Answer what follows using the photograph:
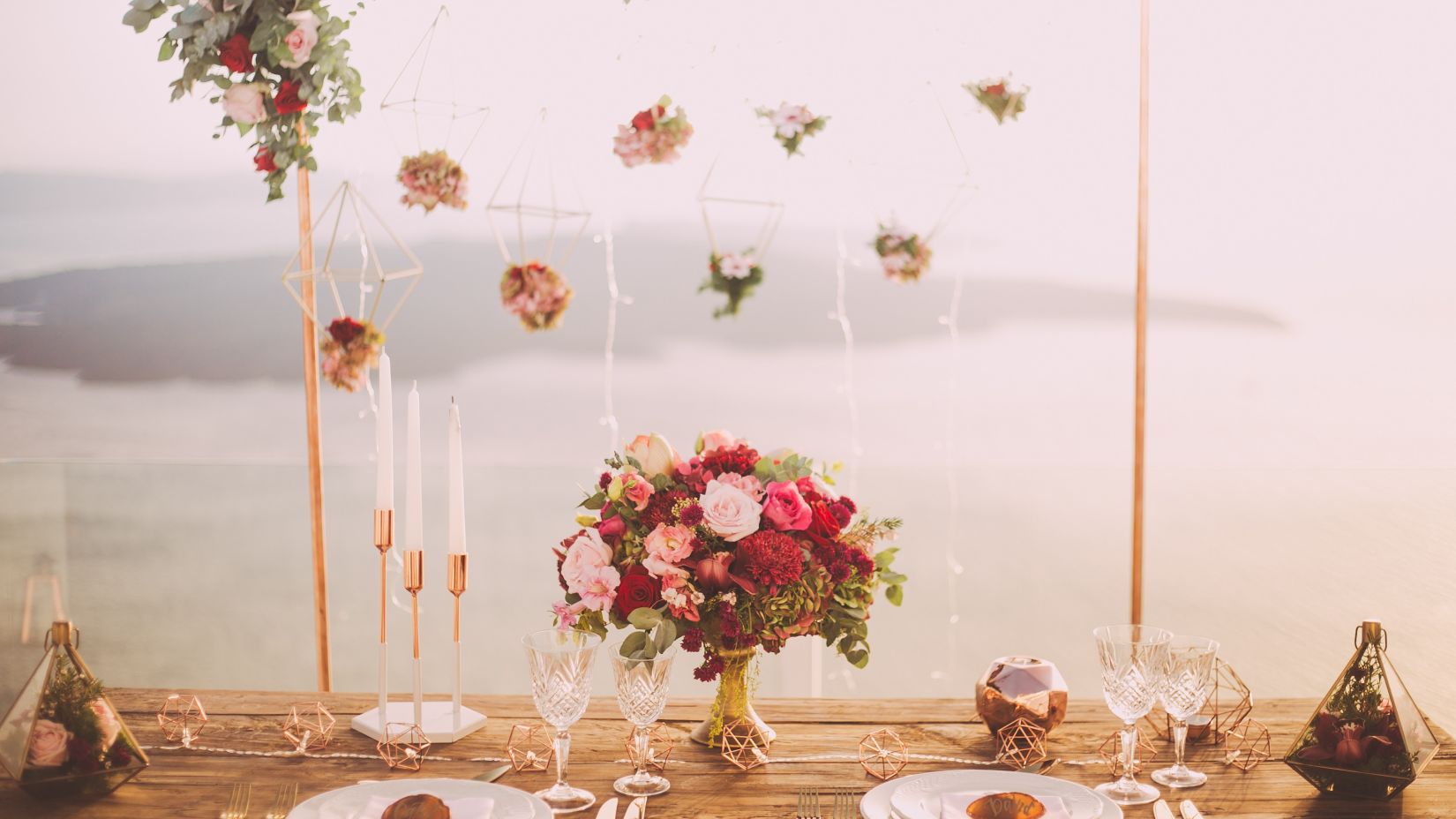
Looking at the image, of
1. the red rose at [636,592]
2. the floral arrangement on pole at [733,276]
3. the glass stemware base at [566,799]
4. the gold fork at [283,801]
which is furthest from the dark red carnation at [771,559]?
the floral arrangement on pole at [733,276]

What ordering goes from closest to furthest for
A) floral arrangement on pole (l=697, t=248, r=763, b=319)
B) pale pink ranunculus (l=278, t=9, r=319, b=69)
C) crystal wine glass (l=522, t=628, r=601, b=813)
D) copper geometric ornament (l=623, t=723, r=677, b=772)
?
crystal wine glass (l=522, t=628, r=601, b=813) < copper geometric ornament (l=623, t=723, r=677, b=772) < pale pink ranunculus (l=278, t=9, r=319, b=69) < floral arrangement on pole (l=697, t=248, r=763, b=319)

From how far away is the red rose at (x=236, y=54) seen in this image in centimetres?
213

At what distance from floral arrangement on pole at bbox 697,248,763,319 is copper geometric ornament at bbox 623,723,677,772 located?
1079mm

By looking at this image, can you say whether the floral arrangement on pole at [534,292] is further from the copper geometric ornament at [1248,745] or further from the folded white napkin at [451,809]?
the copper geometric ornament at [1248,745]

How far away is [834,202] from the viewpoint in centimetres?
241

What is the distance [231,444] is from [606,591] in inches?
58.7

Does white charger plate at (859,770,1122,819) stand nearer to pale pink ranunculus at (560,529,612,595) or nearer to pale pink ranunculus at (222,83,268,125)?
pale pink ranunculus at (560,529,612,595)

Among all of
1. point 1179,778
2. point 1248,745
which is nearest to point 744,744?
point 1179,778

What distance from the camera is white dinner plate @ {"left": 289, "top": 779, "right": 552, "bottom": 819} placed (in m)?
→ 1.25

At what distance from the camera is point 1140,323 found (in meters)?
2.38

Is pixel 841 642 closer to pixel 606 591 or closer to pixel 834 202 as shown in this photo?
pixel 606 591

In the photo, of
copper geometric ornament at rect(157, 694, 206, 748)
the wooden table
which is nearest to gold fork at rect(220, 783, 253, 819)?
the wooden table

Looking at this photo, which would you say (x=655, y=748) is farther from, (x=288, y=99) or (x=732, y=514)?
(x=288, y=99)

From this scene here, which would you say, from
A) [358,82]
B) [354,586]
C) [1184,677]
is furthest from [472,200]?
[1184,677]
